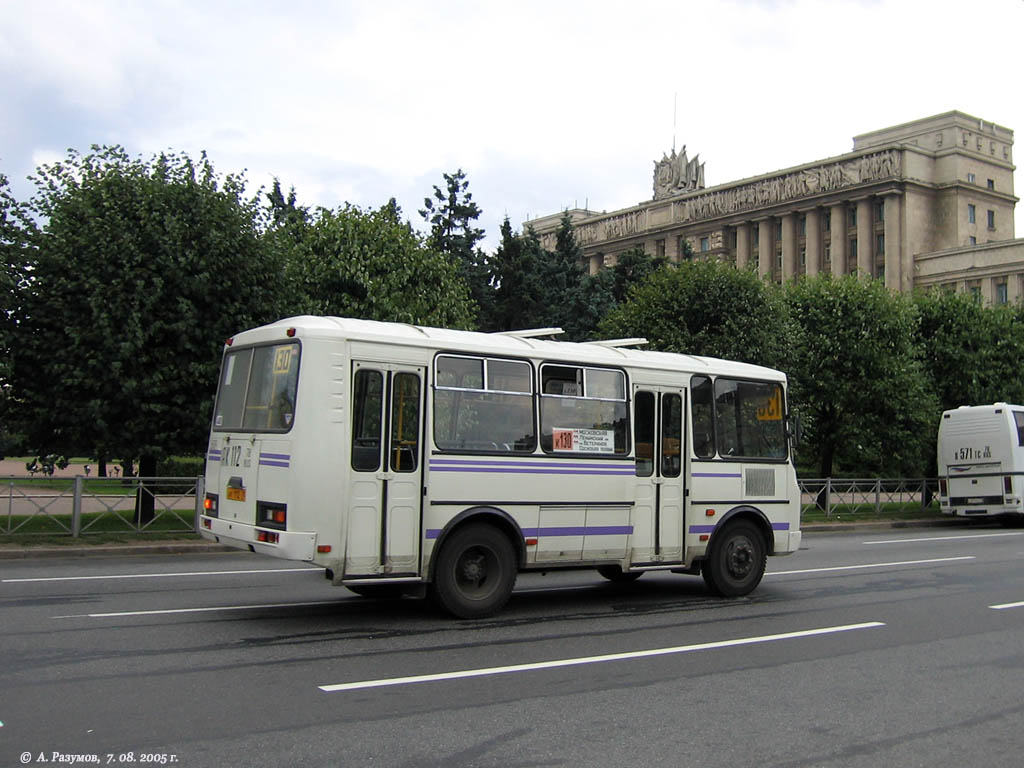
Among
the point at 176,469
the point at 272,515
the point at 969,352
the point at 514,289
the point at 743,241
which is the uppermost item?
the point at 743,241

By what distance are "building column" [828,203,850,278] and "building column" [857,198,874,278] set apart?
1.82 metres

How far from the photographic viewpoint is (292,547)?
8.86m

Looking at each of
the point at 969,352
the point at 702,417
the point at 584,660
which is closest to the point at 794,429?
the point at 702,417

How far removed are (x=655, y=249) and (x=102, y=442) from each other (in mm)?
93508

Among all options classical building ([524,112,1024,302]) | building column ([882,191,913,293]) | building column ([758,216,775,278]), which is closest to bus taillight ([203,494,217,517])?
classical building ([524,112,1024,302])

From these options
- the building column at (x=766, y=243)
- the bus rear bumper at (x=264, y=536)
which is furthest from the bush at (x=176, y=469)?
the building column at (x=766, y=243)

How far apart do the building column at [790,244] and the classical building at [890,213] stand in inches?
4.1

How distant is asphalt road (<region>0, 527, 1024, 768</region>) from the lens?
5691 millimetres

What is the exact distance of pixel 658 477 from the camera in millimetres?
11508

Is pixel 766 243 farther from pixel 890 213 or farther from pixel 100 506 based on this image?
pixel 100 506

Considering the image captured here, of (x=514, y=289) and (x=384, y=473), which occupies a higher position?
(x=514, y=289)

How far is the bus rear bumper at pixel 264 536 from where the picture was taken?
8.86 metres

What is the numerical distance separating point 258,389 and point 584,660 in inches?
167

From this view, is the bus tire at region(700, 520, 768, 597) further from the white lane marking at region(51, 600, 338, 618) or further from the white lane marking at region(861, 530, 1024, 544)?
the white lane marking at region(861, 530, 1024, 544)
